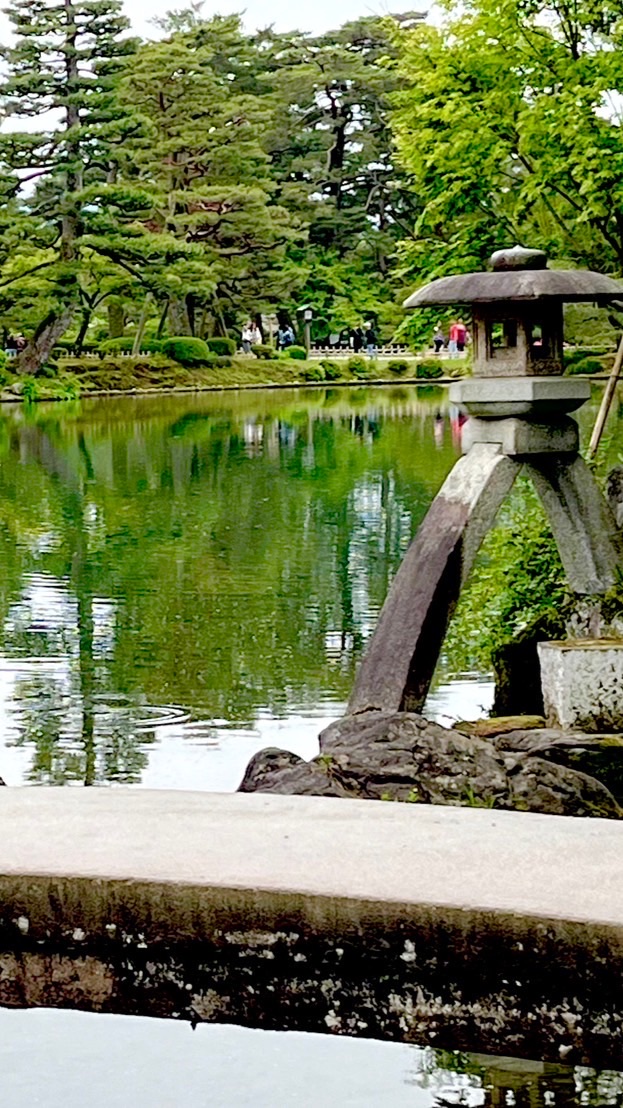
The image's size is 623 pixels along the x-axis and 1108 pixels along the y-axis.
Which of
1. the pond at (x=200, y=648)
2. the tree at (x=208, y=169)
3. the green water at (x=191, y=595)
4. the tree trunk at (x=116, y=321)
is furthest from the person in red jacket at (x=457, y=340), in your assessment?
the green water at (x=191, y=595)

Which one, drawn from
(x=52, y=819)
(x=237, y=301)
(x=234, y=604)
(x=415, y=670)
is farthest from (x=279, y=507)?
(x=237, y=301)

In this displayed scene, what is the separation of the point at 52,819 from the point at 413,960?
0.76 m

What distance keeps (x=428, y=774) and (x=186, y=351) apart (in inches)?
1432

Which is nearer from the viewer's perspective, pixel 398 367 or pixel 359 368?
pixel 359 368

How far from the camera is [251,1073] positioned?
2312 mm

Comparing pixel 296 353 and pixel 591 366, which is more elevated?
pixel 296 353

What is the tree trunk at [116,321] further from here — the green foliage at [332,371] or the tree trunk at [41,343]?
the tree trunk at [41,343]

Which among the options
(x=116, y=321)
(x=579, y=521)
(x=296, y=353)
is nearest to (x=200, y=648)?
(x=579, y=521)

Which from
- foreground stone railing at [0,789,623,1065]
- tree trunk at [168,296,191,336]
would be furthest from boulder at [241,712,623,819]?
tree trunk at [168,296,191,336]

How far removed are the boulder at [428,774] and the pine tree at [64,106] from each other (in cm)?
2941

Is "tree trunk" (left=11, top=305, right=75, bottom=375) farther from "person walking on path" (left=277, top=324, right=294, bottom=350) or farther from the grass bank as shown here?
"person walking on path" (left=277, top=324, right=294, bottom=350)

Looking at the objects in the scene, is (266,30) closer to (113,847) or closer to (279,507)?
(279,507)

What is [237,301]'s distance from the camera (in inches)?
1657

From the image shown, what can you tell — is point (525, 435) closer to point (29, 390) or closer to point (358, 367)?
point (29, 390)
